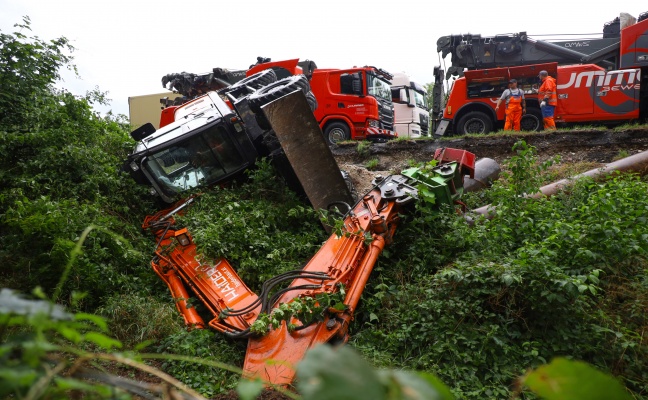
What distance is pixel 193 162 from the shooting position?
6.16 metres

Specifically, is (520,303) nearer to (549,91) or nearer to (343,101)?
(549,91)

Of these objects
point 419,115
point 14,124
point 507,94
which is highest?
point 14,124

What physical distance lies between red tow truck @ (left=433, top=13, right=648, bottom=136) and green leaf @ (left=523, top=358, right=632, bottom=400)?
1131cm

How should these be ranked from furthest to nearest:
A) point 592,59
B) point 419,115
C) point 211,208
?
point 419,115
point 592,59
point 211,208

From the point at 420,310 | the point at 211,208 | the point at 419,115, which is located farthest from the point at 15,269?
the point at 419,115

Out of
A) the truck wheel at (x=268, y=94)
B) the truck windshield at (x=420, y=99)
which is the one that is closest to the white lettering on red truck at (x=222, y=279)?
the truck wheel at (x=268, y=94)

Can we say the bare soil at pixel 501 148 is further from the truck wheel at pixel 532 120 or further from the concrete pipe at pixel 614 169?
the truck wheel at pixel 532 120

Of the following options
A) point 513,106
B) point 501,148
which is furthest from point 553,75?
point 501,148

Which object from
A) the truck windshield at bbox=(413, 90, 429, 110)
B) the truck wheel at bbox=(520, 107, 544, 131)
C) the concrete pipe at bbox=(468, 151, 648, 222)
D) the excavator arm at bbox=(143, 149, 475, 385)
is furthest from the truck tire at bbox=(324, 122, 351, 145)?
the excavator arm at bbox=(143, 149, 475, 385)

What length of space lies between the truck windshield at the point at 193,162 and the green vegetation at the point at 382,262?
0.34 metres

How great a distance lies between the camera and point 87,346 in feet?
11.7

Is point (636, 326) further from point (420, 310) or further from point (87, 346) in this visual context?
point (87, 346)

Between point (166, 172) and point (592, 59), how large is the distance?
33.4ft

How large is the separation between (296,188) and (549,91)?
684 cm
